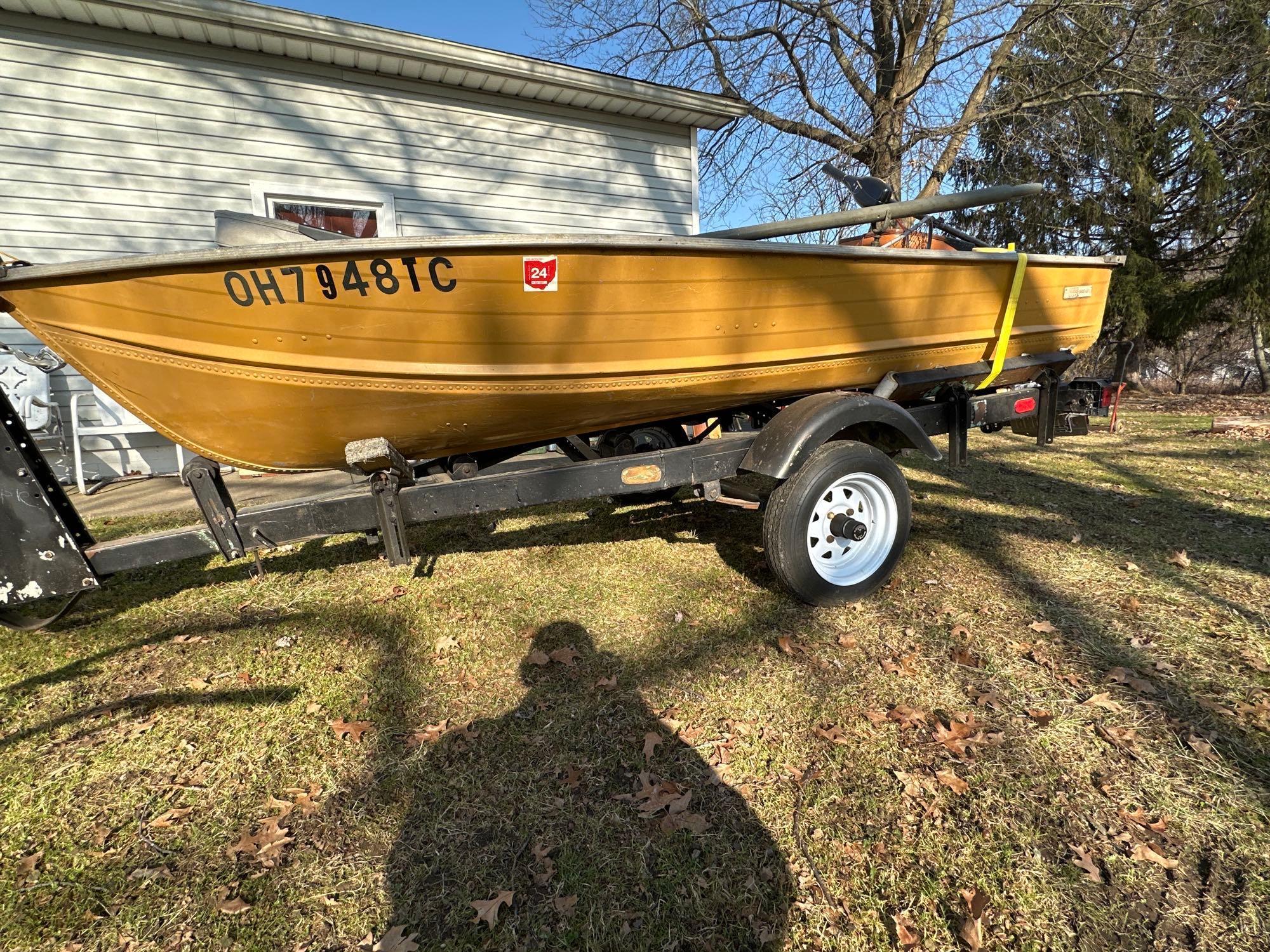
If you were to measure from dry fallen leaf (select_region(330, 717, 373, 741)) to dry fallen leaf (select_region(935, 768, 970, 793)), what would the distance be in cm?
199

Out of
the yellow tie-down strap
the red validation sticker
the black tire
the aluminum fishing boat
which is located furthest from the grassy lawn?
the red validation sticker

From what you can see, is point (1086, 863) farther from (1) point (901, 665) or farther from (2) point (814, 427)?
(2) point (814, 427)

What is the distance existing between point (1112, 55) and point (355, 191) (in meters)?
11.1

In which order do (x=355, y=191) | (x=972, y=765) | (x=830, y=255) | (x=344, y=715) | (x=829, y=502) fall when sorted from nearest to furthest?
(x=972, y=765)
(x=344, y=715)
(x=830, y=255)
(x=829, y=502)
(x=355, y=191)

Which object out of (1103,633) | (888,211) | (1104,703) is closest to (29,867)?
(1104,703)

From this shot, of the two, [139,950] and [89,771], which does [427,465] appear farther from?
[139,950]

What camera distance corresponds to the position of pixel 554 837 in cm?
175

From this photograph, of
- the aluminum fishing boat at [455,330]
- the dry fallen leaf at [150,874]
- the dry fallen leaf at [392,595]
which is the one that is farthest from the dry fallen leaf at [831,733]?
the dry fallen leaf at [392,595]

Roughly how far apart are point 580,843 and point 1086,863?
1.37 meters

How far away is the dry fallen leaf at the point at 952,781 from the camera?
6.11 ft

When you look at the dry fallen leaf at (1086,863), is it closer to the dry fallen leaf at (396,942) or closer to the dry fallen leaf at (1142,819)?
the dry fallen leaf at (1142,819)

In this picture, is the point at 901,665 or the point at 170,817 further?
the point at 901,665

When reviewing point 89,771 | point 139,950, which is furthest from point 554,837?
point 89,771

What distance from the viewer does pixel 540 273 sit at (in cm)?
228
